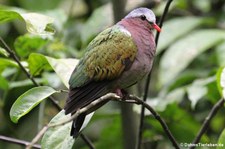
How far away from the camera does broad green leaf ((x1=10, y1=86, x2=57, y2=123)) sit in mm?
1835

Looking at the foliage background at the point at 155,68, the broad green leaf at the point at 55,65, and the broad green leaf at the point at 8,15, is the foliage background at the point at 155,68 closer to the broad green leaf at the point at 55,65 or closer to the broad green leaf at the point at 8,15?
the broad green leaf at the point at 55,65

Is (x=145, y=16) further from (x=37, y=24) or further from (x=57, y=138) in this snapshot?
(x=57, y=138)

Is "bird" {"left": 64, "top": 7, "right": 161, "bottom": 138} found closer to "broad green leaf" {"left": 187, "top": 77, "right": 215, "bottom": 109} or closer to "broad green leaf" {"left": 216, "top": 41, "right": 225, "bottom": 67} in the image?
"broad green leaf" {"left": 187, "top": 77, "right": 215, "bottom": 109}

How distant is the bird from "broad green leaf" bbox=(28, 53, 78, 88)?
41mm

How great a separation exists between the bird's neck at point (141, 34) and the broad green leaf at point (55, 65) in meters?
0.30

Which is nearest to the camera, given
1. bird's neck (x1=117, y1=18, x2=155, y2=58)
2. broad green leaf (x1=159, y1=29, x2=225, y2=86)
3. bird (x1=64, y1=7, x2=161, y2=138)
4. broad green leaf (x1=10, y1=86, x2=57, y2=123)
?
broad green leaf (x1=10, y1=86, x2=57, y2=123)

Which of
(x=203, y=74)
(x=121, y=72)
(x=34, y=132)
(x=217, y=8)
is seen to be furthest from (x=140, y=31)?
(x=217, y=8)

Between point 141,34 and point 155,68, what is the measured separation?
1.89m

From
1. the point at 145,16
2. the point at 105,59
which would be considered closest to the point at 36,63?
the point at 105,59

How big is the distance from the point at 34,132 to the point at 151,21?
165 cm

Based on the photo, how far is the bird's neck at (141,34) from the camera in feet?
7.66

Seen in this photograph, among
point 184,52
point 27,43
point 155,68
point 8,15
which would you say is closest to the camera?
point 8,15

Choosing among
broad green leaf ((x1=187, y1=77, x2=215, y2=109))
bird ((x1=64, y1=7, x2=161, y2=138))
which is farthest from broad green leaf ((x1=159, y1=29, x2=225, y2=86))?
bird ((x1=64, y1=7, x2=161, y2=138))

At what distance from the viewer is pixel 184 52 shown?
3297 millimetres
